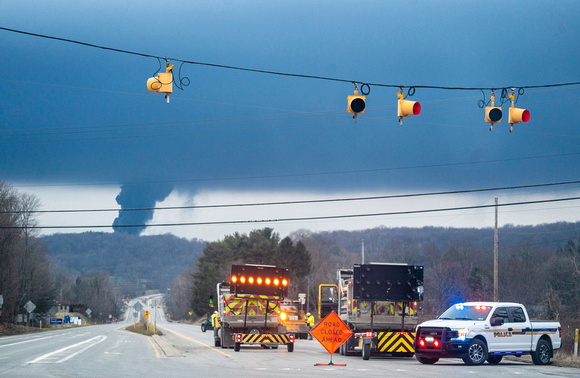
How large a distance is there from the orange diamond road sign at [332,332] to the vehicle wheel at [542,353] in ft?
23.2

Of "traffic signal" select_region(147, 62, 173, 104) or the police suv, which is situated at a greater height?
"traffic signal" select_region(147, 62, 173, 104)

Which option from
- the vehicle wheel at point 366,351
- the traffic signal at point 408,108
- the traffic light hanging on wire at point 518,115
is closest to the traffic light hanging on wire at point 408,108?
the traffic signal at point 408,108

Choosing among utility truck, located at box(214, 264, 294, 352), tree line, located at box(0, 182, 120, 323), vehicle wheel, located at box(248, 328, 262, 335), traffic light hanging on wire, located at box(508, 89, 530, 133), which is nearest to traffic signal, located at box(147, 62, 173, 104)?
traffic light hanging on wire, located at box(508, 89, 530, 133)

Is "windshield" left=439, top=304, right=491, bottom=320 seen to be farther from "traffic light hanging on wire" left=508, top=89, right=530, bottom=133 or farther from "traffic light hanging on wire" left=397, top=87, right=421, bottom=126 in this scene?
"traffic light hanging on wire" left=397, top=87, right=421, bottom=126

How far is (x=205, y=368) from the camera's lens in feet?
65.1

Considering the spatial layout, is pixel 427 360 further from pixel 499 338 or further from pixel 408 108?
pixel 408 108

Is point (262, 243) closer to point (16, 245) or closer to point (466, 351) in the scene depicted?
point (16, 245)

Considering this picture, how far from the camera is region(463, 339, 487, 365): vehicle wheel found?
22.6 m

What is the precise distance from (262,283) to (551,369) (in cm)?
1254

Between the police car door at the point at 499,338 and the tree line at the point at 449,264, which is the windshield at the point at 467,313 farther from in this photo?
the tree line at the point at 449,264

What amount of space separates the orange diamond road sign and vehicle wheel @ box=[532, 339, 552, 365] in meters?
7.07

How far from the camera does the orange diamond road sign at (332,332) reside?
21469 mm

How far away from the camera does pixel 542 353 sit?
77.8 ft

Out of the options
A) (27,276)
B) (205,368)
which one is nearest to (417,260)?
(27,276)
